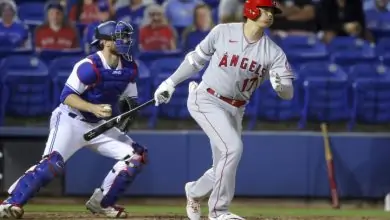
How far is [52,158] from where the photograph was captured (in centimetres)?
700

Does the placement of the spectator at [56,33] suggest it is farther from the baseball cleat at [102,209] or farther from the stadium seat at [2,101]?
the baseball cleat at [102,209]

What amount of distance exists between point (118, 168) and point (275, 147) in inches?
109

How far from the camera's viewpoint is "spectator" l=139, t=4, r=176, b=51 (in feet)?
35.2

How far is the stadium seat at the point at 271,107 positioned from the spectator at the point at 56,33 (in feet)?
7.20

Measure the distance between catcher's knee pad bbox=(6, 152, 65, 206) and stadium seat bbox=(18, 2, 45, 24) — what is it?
4.51 meters

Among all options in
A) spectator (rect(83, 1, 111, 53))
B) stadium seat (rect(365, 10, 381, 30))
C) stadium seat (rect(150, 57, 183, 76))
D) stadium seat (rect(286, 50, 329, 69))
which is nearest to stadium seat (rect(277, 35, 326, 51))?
stadium seat (rect(286, 50, 329, 69))

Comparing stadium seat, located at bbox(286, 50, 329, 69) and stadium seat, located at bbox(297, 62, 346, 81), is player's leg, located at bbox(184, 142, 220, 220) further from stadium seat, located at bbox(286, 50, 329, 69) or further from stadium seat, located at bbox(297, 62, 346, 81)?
stadium seat, located at bbox(286, 50, 329, 69)

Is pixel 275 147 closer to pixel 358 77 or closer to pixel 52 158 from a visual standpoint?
pixel 358 77

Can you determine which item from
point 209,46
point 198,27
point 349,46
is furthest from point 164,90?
point 349,46

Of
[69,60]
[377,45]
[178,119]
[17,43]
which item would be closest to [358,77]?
[377,45]

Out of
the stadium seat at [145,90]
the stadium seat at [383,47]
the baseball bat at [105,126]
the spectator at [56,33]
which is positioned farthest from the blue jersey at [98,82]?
the stadium seat at [383,47]


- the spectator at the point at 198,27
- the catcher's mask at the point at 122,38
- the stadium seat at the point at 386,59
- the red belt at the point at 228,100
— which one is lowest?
the stadium seat at the point at 386,59

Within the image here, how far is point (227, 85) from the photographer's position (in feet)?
21.5

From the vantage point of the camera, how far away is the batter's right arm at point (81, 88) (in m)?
6.96
